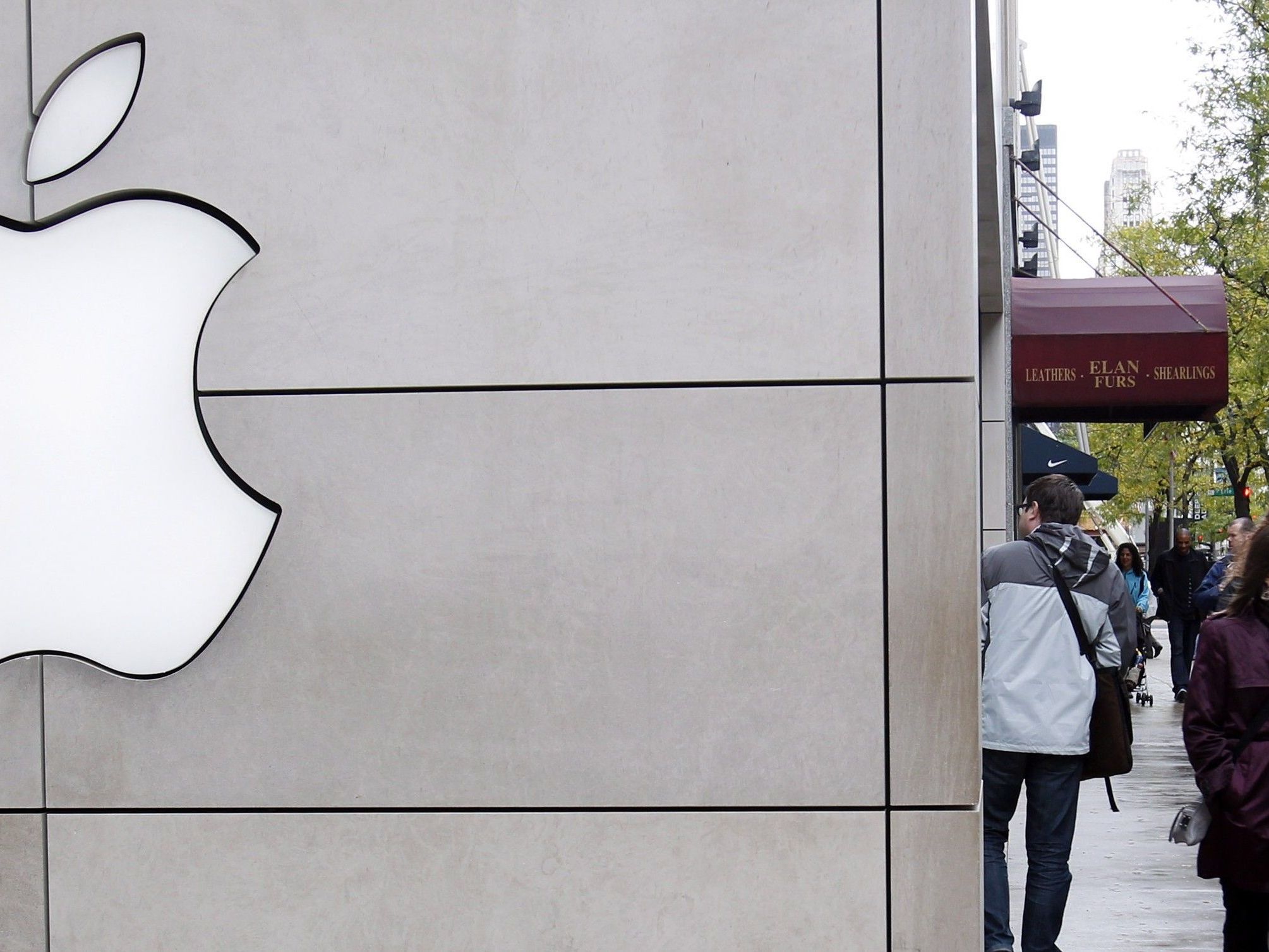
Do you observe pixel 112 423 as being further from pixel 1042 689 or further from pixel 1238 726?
pixel 1042 689

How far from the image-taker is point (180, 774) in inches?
125

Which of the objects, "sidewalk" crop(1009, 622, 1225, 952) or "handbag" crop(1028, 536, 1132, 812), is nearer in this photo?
"handbag" crop(1028, 536, 1132, 812)

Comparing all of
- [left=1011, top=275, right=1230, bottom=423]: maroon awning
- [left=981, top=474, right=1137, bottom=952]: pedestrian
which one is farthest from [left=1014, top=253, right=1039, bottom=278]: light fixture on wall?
[left=981, top=474, right=1137, bottom=952]: pedestrian

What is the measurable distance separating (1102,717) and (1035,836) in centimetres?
53

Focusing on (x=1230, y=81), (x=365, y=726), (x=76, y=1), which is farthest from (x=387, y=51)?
(x=1230, y=81)

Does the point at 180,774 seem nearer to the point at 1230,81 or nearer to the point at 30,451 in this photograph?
the point at 30,451

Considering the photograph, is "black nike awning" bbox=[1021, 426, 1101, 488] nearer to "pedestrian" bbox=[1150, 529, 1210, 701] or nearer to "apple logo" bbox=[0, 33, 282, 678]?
"pedestrian" bbox=[1150, 529, 1210, 701]

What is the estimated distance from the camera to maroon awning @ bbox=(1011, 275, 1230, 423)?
11.3 metres

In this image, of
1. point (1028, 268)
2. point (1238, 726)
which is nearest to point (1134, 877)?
point (1238, 726)

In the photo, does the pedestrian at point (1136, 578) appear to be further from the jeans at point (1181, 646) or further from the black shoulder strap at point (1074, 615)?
the black shoulder strap at point (1074, 615)

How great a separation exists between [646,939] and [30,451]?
69.0 inches

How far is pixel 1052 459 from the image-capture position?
2070cm

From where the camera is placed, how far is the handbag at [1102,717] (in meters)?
5.49

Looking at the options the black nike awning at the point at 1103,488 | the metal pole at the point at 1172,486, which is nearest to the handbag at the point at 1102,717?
the black nike awning at the point at 1103,488
